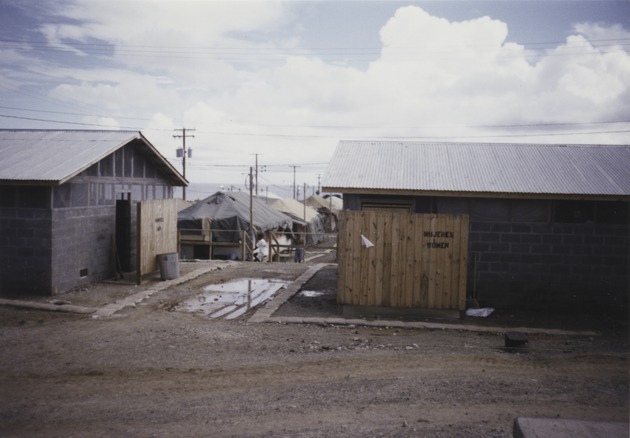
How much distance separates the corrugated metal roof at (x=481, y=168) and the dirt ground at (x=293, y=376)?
122 inches

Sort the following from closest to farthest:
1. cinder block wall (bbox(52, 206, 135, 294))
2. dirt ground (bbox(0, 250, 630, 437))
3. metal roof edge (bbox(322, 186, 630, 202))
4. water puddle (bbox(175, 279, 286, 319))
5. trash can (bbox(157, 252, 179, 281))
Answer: dirt ground (bbox(0, 250, 630, 437)), metal roof edge (bbox(322, 186, 630, 202)), water puddle (bbox(175, 279, 286, 319)), cinder block wall (bbox(52, 206, 135, 294)), trash can (bbox(157, 252, 179, 281))

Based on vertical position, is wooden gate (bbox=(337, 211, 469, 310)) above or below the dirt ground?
above

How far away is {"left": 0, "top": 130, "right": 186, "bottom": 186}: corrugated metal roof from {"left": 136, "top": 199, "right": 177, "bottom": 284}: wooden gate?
1774 millimetres

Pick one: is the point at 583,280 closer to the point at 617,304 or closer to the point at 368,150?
the point at 617,304

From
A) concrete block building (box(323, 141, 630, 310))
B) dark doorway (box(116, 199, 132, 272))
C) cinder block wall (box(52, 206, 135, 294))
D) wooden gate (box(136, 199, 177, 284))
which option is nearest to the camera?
concrete block building (box(323, 141, 630, 310))

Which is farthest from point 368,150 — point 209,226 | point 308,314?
point 209,226

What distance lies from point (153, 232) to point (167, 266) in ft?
3.80

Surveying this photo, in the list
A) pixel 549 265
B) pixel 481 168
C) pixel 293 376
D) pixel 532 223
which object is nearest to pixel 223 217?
pixel 481 168

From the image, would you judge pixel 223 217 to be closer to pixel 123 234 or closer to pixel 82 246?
pixel 123 234

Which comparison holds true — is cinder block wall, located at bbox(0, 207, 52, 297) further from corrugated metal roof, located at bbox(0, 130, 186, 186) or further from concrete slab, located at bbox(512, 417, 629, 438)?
concrete slab, located at bbox(512, 417, 629, 438)

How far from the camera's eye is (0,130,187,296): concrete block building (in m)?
12.0

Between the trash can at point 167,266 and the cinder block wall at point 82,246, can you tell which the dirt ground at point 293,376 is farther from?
the trash can at point 167,266

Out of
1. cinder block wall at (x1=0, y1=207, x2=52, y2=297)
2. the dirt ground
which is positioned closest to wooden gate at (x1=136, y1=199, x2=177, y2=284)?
cinder block wall at (x1=0, y1=207, x2=52, y2=297)

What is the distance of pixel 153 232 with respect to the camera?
15.2 m
